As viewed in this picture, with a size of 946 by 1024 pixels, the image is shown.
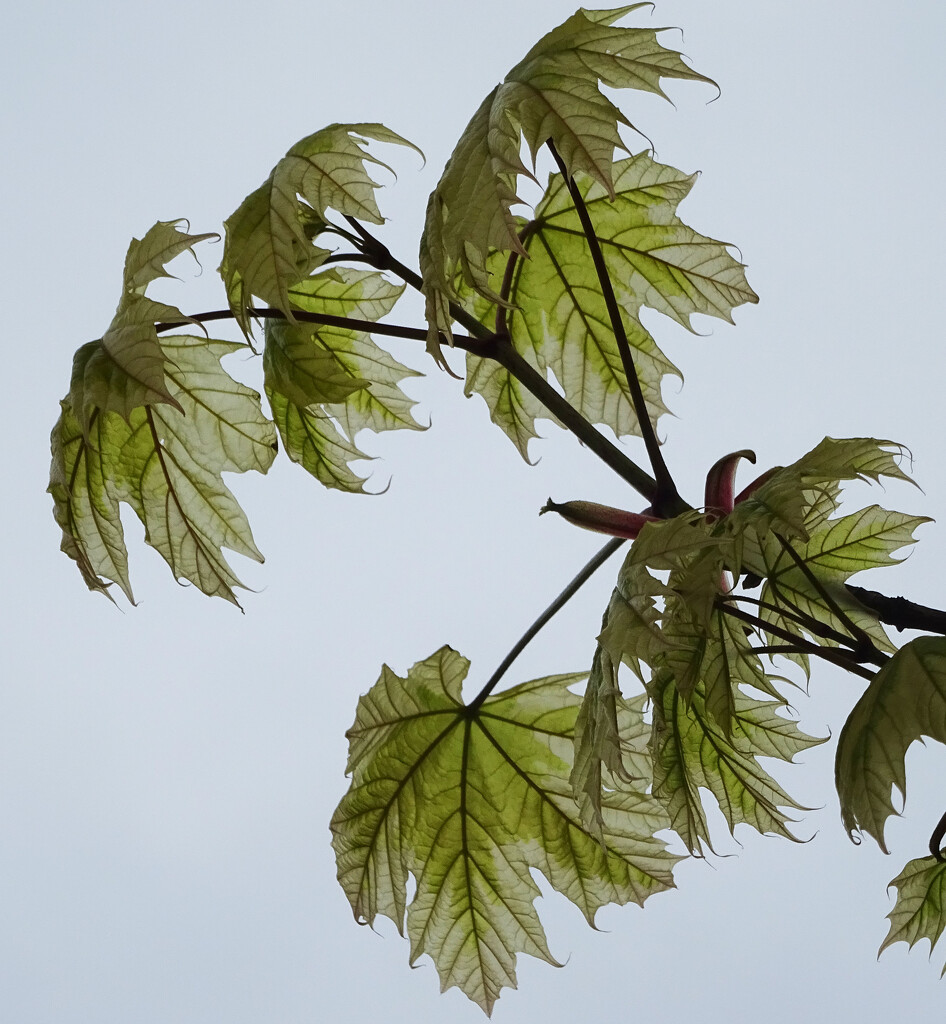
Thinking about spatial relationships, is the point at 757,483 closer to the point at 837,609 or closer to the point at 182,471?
the point at 837,609

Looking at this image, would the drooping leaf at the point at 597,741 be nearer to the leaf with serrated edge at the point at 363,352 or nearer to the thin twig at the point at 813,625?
the thin twig at the point at 813,625

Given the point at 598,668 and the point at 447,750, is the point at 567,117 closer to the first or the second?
the point at 598,668

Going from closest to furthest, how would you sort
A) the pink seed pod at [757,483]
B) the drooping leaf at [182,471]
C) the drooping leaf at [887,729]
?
1. the drooping leaf at [887,729]
2. the pink seed pod at [757,483]
3. the drooping leaf at [182,471]

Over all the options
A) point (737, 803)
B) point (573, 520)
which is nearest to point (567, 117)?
point (573, 520)

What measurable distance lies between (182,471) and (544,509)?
0.32 metres

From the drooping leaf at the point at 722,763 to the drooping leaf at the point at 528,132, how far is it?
286mm

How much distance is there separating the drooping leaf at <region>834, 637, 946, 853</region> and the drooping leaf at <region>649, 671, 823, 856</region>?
0.12 metres

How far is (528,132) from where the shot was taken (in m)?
0.60

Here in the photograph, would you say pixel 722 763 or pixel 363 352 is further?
pixel 363 352

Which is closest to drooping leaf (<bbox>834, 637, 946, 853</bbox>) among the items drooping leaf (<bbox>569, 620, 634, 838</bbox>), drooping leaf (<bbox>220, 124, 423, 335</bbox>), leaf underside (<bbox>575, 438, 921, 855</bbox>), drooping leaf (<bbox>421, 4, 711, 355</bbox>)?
leaf underside (<bbox>575, 438, 921, 855</bbox>)

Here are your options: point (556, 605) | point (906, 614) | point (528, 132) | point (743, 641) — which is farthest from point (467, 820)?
point (528, 132)

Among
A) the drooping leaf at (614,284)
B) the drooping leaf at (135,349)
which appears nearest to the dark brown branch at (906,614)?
the drooping leaf at (614,284)

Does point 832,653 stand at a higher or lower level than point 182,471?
lower

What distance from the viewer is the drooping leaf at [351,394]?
887 mm
